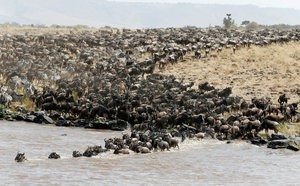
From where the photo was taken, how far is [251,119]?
3078cm

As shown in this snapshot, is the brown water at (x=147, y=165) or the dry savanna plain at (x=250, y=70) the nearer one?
the brown water at (x=147, y=165)

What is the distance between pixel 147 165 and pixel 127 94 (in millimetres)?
12497

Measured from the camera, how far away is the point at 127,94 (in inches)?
1419

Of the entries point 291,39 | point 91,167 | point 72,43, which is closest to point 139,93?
point 91,167

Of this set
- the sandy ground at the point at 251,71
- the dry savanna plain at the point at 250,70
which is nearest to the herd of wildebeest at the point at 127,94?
the dry savanna plain at the point at 250,70

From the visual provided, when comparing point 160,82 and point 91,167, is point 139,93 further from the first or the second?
point 91,167

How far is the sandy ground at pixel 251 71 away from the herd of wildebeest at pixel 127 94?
4.33ft

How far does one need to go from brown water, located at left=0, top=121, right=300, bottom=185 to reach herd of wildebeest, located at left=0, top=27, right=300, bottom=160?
975 mm

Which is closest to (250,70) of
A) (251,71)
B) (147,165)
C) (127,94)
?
(251,71)

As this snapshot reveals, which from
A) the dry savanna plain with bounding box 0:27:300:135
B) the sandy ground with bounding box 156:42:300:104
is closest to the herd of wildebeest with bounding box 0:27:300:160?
the dry savanna plain with bounding box 0:27:300:135

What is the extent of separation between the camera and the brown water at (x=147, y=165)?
21.4 metres

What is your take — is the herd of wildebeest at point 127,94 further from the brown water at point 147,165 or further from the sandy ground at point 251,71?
the sandy ground at point 251,71

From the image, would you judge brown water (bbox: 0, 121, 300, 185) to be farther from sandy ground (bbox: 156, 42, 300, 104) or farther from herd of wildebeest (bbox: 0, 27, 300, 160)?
sandy ground (bbox: 156, 42, 300, 104)

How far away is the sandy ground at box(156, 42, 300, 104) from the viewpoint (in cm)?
4116
